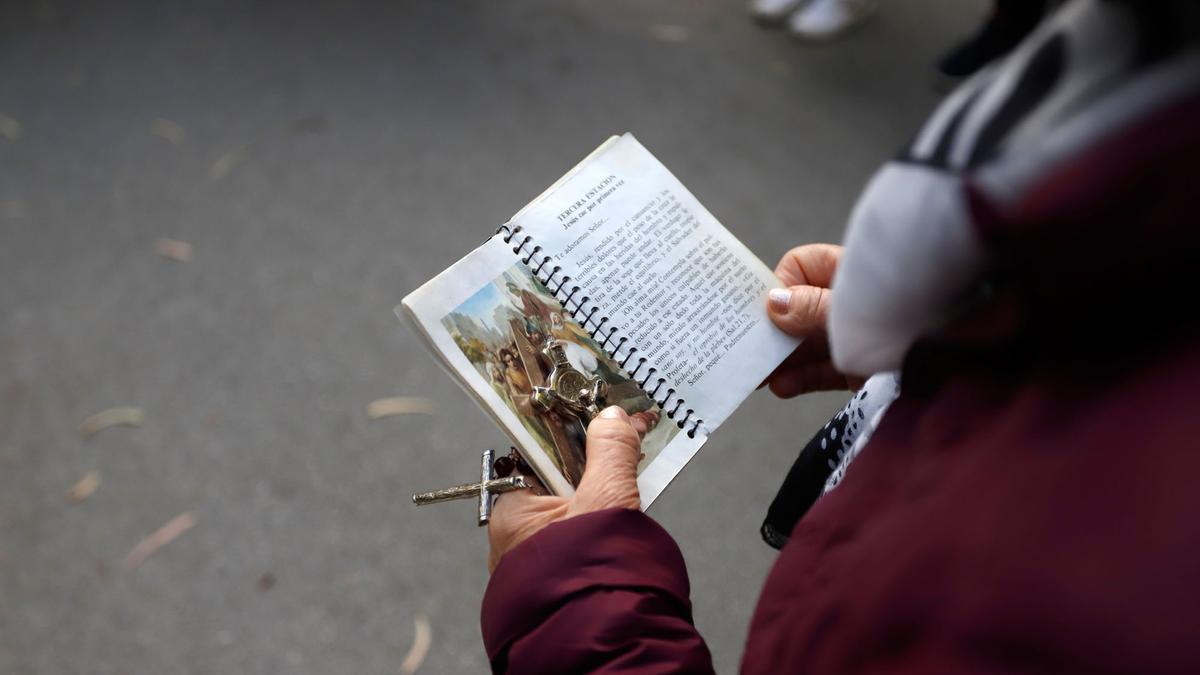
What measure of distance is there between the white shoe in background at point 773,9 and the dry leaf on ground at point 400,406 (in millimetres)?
1058

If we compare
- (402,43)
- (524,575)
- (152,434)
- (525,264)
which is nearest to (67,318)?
(152,434)

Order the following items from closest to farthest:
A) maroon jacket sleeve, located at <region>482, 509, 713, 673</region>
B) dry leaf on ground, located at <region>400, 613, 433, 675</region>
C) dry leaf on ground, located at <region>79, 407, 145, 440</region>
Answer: maroon jacket sleeve, located at <region>482, 509, 713, 673</region>, dry leaf on ground, located at <region>400, 613, 433, 675</region>, dry leaf on ground, located at <region>79, 407, 145, 440</region>

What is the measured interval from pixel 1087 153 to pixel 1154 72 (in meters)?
0.03

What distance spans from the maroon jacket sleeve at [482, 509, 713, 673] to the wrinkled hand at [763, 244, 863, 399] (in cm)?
22

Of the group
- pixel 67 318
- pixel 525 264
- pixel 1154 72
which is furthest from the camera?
pixel 67 318

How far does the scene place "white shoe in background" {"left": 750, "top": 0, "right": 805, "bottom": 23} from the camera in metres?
1.59

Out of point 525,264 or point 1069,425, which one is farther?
point 525,264

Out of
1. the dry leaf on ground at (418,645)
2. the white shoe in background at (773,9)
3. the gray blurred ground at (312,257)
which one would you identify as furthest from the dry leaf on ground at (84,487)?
the white shoe in background at (773,9)

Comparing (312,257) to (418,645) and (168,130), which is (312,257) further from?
(418,645)

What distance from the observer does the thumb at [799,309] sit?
61 cm

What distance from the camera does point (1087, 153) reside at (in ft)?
0.80

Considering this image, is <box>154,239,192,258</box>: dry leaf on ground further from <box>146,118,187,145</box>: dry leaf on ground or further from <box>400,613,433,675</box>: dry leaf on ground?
<box>400,613,433,675</box>: dry leaf on ground

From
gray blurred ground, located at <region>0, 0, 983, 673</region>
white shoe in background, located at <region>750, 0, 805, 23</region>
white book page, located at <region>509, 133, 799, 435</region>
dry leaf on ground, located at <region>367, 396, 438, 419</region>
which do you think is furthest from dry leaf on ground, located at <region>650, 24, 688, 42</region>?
white book page, located at <region>509, 133, 799, 435</region>

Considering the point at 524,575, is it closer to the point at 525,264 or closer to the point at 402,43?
the point at 525,264
